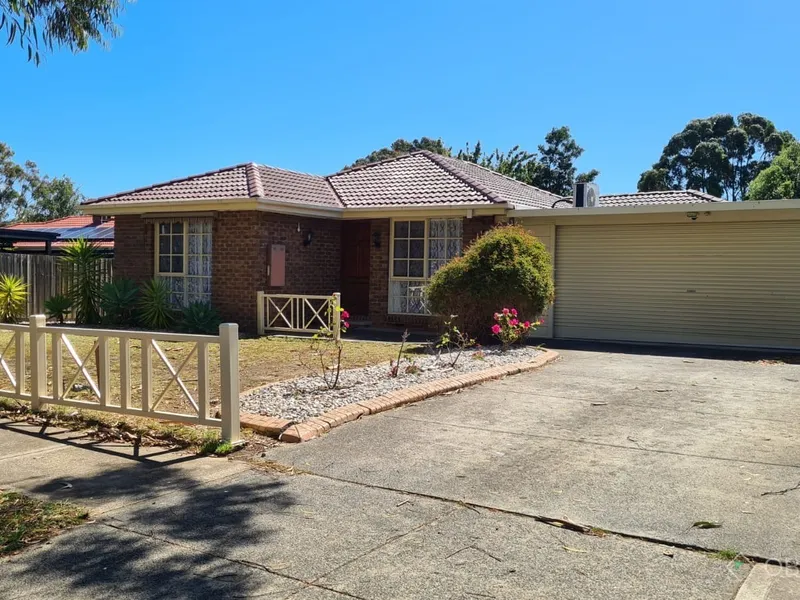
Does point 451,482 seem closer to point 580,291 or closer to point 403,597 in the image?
point 403,597

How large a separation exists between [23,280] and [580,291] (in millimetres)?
13218

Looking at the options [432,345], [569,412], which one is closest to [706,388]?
[569,412]

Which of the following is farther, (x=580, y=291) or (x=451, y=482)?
(x=580, y=291)

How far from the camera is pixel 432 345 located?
40.6 ft

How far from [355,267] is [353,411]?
1076cm

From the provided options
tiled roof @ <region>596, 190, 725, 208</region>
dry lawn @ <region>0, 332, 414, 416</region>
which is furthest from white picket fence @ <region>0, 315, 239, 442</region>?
tiled roof @ <region>596, 190, 725, 208</region>

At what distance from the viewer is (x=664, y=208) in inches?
538

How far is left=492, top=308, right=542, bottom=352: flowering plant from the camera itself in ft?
37.6

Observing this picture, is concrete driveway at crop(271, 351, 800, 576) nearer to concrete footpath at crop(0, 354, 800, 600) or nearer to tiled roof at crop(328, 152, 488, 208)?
concrete footpath at crop(0, 354, 800, 600)

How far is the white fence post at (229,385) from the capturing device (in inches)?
253

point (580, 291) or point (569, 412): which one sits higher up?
point (580, 291)

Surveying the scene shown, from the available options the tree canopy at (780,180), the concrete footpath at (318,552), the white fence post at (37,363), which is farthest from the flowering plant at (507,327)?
the tree canopy at (780,180)

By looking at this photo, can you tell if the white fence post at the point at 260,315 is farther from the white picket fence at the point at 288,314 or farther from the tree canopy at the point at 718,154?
the tree canopy at the point at 718,154

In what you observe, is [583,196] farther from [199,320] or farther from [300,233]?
[199,320]
